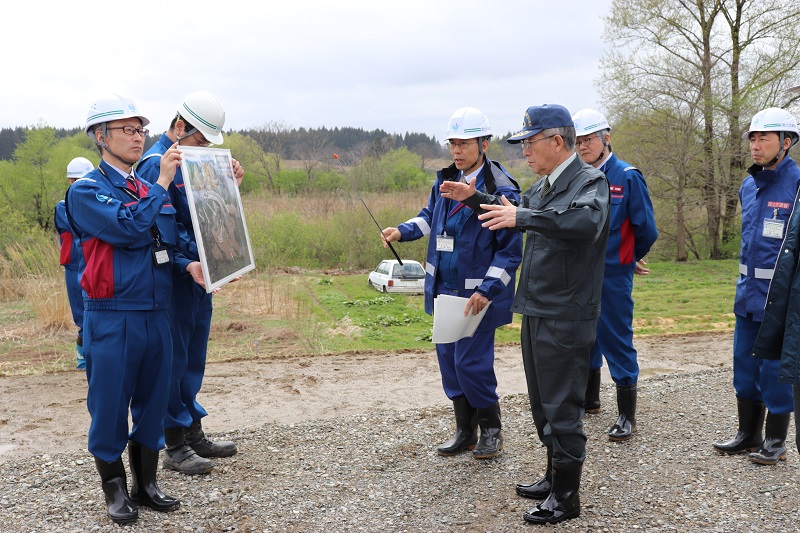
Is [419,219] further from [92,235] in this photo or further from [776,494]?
[776,494]

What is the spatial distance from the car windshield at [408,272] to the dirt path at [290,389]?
23.4 feet

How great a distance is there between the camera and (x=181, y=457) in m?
4.92

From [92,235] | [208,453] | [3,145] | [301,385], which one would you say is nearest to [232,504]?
[208,453]

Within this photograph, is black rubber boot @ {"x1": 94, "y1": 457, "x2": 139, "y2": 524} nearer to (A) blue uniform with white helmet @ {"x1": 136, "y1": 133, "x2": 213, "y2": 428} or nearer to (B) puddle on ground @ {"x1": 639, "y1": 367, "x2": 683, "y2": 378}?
(A) blue uniform with white helmet @ {"x1": 136, "y1": 133, "x2": 213, "y2": 428}

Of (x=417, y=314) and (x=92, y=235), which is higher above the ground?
(x=92, y=235)

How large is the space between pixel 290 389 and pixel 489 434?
2.94 meters

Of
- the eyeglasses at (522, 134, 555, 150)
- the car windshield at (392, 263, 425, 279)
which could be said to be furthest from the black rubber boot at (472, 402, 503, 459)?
the car windshield at (392, 263, 425, 279)

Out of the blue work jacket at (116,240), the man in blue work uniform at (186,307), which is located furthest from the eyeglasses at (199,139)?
the blue work jacket at (116,240)

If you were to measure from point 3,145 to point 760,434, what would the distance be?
46.5 metres

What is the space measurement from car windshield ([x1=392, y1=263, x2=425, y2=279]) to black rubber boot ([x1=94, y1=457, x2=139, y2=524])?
12.6 metres

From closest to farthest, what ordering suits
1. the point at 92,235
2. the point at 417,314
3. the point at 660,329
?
1. the point at 92,235
2. the point at 660,329
3. the point at 417,314

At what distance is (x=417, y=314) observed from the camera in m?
13.9

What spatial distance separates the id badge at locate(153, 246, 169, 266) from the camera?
13.5 feet

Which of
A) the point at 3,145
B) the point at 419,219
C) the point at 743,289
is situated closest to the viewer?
the point at 743,289
